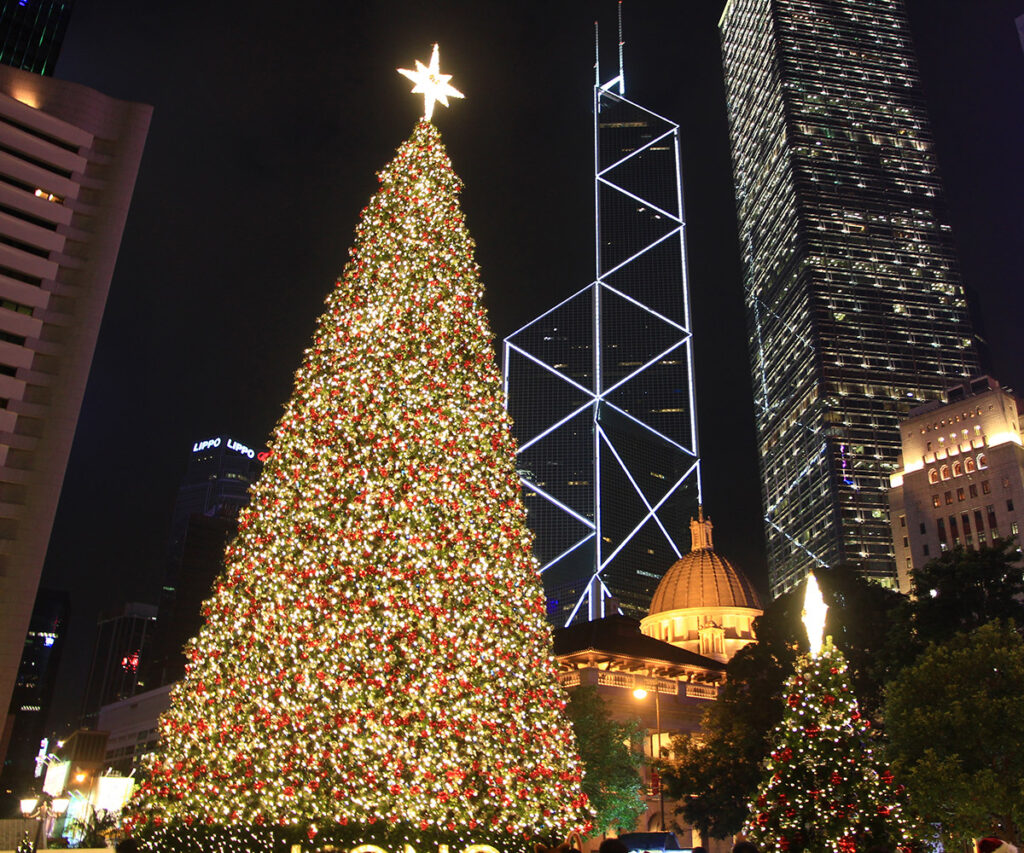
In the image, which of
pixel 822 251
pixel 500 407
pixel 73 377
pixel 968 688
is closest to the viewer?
pixel 500 407

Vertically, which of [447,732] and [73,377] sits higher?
[73,377]

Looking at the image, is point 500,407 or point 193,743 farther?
point 500,407

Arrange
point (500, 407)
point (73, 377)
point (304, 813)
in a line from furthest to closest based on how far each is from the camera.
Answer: point (73, 377), point (500, 407), point (304, 813)

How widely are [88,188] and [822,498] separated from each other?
9598cm

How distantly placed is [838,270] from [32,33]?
9925 cm

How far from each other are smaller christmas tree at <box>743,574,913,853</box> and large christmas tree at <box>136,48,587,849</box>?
2999mm

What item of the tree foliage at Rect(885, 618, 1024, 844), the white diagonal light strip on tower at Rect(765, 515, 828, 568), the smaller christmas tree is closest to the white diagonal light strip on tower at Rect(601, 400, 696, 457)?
the white diagonal light strip on tower at Rect(765, 515, 828, 568)

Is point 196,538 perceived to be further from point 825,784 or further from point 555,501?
point 825,784

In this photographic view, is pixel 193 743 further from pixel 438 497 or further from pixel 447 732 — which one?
pixel 438 497

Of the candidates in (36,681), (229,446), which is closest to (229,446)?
(229,446)

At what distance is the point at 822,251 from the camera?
121375 millimetres

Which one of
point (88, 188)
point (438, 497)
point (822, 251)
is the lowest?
point (438, 497)

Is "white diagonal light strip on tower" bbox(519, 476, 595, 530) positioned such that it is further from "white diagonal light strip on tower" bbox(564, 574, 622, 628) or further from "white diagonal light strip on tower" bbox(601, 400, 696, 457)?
"white diagonal light strip on tower" bbox(601, 400, 696, 457)

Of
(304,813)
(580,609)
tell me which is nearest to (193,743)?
(304,813)
